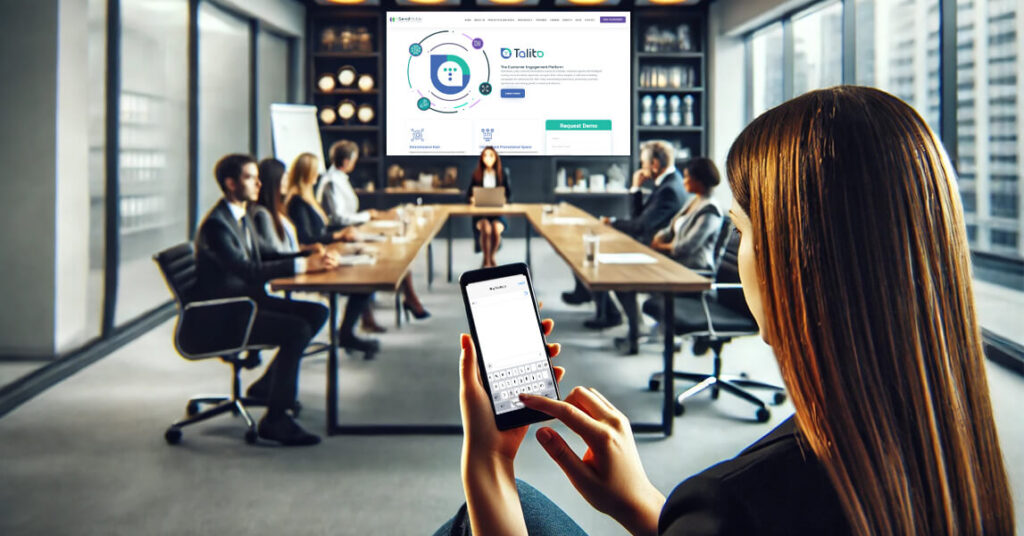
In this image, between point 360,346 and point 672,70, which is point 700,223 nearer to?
point 360,346

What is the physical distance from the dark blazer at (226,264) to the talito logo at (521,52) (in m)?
2.22

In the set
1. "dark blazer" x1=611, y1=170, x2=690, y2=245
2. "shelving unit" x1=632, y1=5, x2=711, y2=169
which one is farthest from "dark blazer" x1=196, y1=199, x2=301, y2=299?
"shelving unit" x1=632, y1=5, x2=711, y2=169

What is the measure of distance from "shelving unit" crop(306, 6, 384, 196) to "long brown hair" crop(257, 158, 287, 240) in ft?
18.1

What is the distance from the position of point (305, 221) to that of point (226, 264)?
5.34ft

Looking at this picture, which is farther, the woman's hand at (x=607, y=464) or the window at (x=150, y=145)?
the window at (x=150, y=145)

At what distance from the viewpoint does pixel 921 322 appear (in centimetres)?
59

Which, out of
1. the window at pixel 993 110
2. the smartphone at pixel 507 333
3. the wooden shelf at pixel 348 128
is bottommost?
the smartphone at pixel 507 333

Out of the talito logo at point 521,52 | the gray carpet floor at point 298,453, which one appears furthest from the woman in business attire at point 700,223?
the talito logo at point 521,52

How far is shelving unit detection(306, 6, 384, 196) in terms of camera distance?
376 inches

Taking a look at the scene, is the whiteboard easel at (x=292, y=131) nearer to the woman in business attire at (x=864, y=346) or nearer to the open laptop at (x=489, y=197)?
the open laptop at (x=489, y=197)

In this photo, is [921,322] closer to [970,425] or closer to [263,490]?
[970,425]

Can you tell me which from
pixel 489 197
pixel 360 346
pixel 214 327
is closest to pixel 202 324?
pixel 214 327

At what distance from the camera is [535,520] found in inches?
43.1

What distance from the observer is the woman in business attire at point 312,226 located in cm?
454
